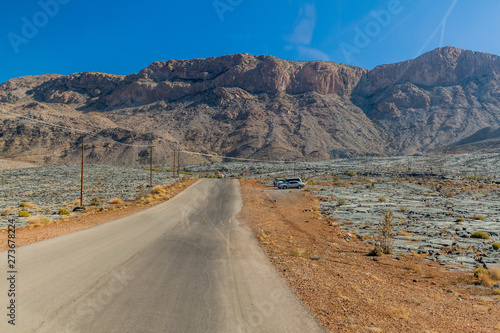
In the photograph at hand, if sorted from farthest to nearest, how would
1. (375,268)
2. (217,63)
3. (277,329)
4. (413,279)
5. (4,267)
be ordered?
(217,63) < (375,268) < (413,279) < (4,267) < (277,329)

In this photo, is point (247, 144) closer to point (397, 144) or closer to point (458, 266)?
point (397, 144)

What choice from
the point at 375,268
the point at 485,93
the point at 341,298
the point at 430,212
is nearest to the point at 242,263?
the point at 341,298

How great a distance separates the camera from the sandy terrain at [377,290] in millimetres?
5164

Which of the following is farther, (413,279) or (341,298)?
(413,279)

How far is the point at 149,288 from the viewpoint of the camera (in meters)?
6.19

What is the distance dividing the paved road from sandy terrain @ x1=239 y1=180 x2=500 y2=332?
0.62 m

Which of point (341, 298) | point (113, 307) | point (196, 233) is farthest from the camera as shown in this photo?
point (196, 233)

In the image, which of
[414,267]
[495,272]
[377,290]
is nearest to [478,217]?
[495,272]

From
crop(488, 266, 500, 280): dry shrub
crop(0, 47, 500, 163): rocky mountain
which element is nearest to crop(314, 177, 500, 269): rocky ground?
crop(488, 266, 500, 280): dry shrub

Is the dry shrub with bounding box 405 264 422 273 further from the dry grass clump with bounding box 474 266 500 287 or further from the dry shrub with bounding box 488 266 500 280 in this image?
the dry shrub with bounding box 488 266 500 280

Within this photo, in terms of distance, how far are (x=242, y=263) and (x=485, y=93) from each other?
160883mm

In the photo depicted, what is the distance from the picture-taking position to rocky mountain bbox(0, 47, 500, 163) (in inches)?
3994

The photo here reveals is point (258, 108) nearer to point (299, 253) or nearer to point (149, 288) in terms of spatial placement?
point (299, 253)

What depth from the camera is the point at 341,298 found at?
6.14m
